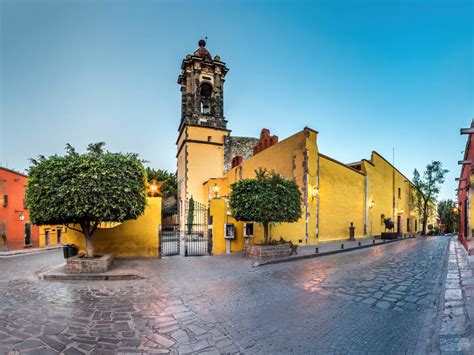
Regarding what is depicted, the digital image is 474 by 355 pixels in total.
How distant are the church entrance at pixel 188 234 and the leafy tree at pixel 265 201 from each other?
91.6 inches

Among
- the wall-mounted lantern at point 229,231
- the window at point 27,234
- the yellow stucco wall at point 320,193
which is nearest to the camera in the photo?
the wall-mounted lantern at point 229,231

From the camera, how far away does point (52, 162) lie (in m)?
8.31

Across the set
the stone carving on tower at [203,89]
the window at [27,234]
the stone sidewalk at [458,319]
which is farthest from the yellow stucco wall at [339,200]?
the window at [27,234]

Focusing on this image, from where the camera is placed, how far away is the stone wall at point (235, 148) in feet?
90.4

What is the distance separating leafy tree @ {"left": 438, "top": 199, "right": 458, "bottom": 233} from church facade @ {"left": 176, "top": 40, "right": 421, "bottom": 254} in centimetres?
951

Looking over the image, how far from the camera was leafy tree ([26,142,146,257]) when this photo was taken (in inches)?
314

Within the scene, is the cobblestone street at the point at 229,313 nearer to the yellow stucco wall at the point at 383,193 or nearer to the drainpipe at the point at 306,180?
the drainpipe at the point at 306,180

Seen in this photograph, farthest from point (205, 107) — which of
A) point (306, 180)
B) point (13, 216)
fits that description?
point (13, 216)

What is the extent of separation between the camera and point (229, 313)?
488 cm

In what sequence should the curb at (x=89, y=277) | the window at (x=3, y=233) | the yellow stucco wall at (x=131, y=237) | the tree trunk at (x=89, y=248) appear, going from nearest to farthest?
the curb at (x=89, y=277), the tree trunk at (x=89, y=248), the yellow stucco wall at (x=131, y=237), the window at (x=3, y=233)

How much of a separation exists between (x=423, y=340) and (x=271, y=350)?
7.05 feet

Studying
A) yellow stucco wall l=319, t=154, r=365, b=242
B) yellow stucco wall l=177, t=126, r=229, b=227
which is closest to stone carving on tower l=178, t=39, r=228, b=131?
yellow stucco wall l=177, t=126, r=229, b=227

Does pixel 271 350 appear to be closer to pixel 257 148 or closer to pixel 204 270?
pixel 204 270

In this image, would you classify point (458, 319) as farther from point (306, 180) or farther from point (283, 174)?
point (283, 174)
